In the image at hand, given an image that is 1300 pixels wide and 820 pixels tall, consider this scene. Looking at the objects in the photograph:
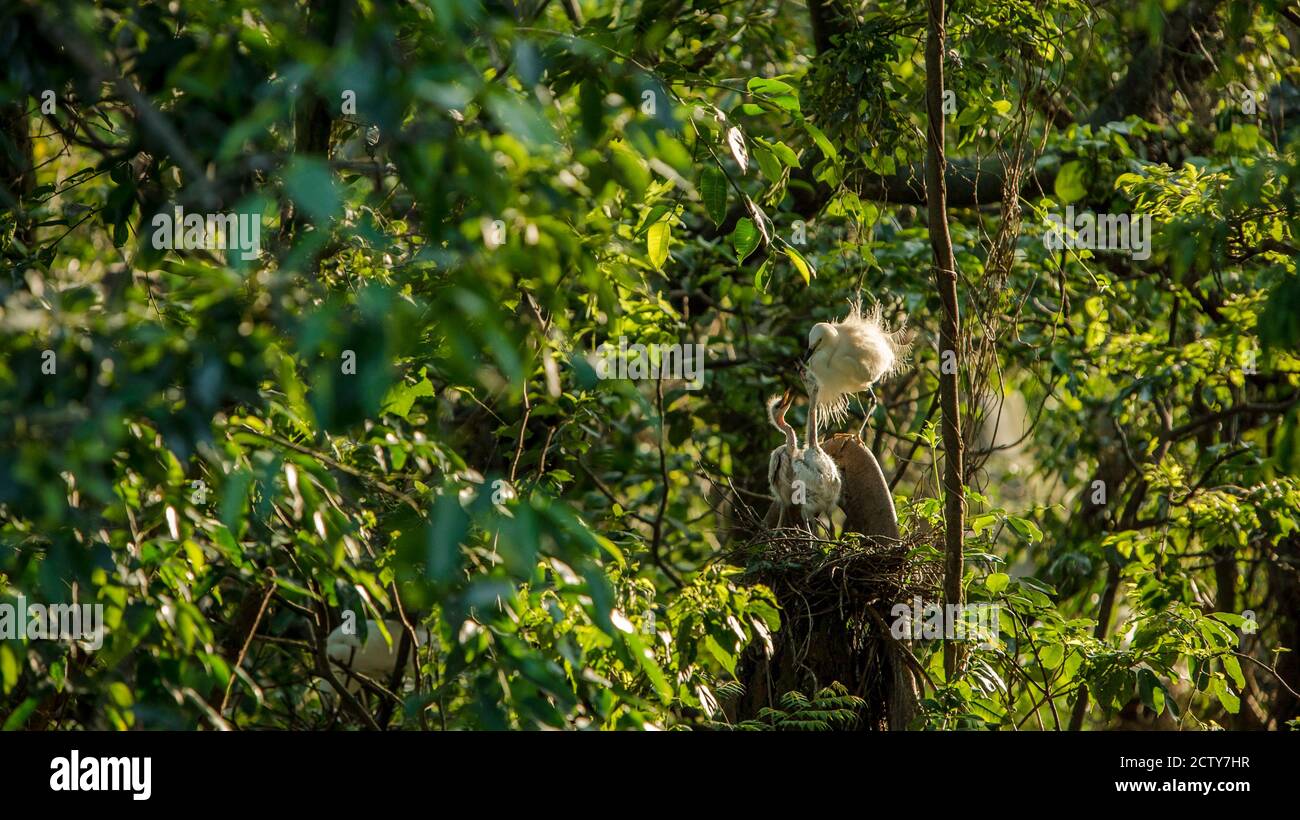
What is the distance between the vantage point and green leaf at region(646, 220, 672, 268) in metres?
3.11

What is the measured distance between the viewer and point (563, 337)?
123 inches

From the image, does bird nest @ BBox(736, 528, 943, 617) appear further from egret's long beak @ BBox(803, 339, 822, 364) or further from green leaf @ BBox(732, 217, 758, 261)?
green leaf @ BBox(732, 217, 758, 261)

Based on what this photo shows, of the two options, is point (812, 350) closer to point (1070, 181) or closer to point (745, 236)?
point (745, 236)

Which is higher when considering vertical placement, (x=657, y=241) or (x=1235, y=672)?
(x=657, y=241)

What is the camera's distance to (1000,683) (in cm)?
371

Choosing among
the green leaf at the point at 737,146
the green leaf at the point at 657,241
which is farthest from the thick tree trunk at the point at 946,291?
the green leaf at the point at 737,146

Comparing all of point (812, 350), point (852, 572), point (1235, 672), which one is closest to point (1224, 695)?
point (1235, 672)

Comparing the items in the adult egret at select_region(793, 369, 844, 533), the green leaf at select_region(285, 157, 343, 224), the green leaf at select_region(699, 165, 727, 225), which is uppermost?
the green leaf at select_region(699, 165, 727, 225)

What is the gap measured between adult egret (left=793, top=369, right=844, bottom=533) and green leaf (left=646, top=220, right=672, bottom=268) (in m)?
1.40

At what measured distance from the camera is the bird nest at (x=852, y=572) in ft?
13.2

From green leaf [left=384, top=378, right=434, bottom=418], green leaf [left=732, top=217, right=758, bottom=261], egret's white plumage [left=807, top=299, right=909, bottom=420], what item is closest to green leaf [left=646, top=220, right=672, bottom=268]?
green leaf [left=732, top=217, right=758, bottom=261]

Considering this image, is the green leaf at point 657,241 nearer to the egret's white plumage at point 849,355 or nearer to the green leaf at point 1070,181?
the egret's white plumage at point 849,355

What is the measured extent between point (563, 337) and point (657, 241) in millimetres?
329
